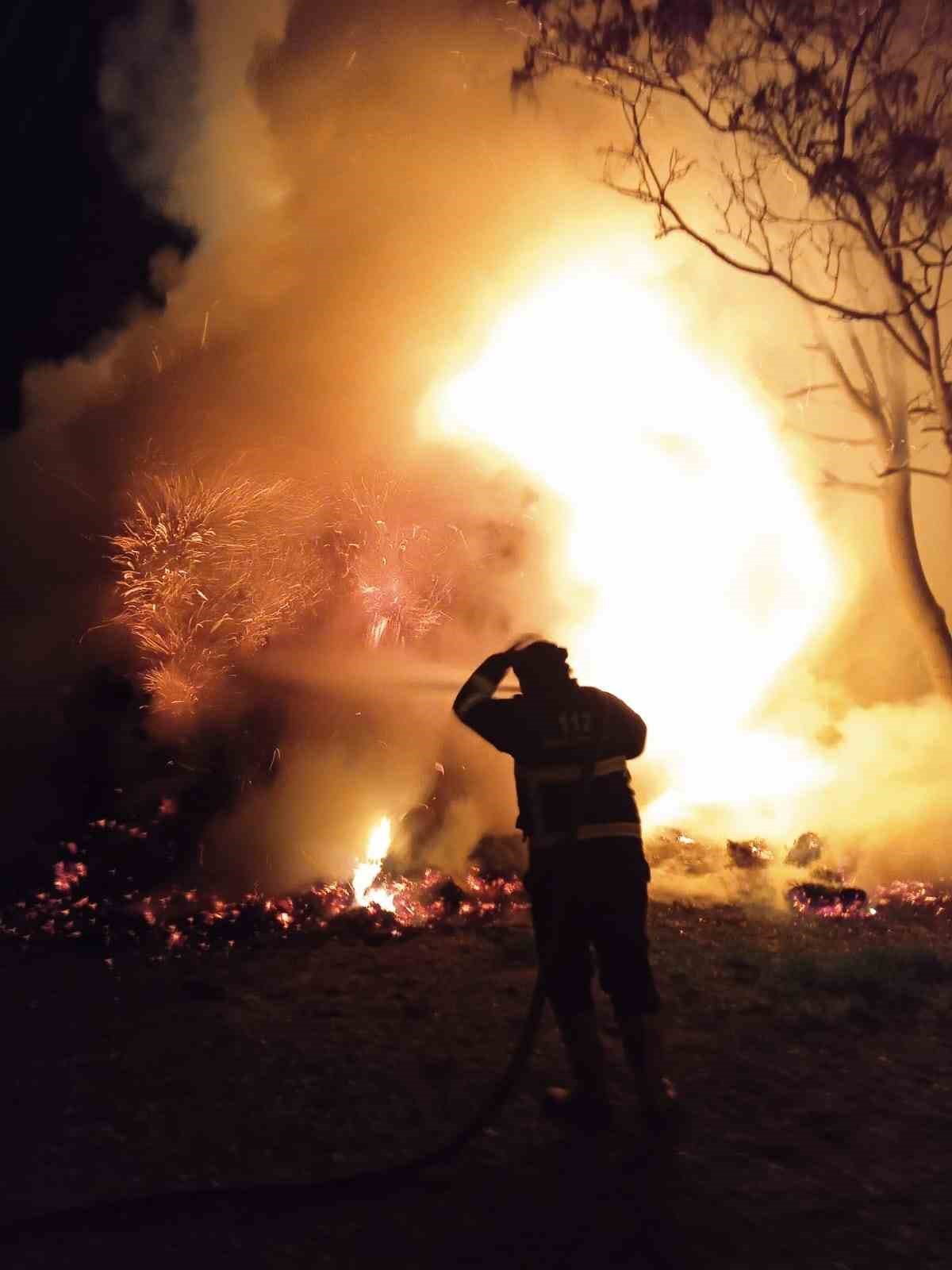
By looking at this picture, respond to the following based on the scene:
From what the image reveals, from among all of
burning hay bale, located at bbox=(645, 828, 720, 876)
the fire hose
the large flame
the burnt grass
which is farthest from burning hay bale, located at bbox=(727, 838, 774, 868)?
the fire hose

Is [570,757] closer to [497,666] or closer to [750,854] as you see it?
[497,666]

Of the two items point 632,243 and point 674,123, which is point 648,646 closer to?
point 632,243

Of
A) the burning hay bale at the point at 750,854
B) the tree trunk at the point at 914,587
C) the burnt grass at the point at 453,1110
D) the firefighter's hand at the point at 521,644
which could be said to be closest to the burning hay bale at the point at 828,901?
the burning hay bale at the point at 750,854

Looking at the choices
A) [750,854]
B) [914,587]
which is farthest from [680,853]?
[914,587]

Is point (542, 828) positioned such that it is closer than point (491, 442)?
Yes

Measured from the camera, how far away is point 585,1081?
3967 mm

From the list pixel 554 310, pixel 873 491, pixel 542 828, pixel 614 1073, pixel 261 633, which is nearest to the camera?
pixel 542 828

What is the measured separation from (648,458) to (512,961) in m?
6.14

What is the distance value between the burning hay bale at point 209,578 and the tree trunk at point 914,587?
217 inches

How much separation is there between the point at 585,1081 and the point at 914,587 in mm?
7566

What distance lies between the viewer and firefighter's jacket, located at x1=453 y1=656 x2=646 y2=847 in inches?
158

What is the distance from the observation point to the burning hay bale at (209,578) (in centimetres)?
954

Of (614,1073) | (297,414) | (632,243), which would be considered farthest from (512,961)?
(632,243)

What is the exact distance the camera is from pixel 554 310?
11281mm
